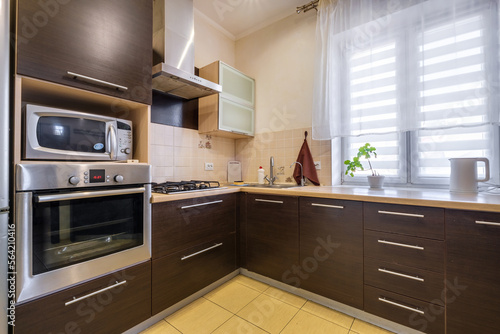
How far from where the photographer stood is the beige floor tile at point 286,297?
1675mm

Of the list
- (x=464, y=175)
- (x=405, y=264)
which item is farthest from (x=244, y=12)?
(x=405, y=264)

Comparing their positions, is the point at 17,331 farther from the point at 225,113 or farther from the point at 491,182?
the point at 491,182

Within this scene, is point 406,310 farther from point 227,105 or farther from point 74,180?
point 227,105

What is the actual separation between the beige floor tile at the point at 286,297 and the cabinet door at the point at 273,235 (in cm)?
10

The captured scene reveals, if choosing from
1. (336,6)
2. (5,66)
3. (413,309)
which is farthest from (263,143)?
(5,66)

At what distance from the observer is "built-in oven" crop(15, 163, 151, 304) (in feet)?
3.20

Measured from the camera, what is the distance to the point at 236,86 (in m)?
2.47

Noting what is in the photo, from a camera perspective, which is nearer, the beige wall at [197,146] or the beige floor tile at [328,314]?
the beige floor tile at [328,314]

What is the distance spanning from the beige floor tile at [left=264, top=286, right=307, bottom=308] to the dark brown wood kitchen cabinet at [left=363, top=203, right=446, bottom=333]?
0.46 metres

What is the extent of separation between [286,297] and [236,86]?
208 centimetres

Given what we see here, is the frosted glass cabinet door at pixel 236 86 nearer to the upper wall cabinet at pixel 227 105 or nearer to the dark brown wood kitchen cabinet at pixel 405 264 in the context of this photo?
the upper wall cabinet at pixel 227 105

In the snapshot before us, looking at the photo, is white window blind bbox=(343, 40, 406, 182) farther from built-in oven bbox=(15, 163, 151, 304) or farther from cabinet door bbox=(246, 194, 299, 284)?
built-in oven bbox=(15, 163, 151, 304)

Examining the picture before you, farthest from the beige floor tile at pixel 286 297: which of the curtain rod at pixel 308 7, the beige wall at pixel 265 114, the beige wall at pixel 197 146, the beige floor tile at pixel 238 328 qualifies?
the curtain rod at pixel 308 7

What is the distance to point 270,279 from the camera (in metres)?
1.92
